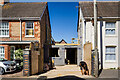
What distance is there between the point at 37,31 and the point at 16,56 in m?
3.48

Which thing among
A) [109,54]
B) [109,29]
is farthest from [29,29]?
[109,54]

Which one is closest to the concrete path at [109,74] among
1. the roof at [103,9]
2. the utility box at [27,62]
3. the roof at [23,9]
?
the utility box at [27,62]

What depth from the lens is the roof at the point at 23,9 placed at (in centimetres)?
1562

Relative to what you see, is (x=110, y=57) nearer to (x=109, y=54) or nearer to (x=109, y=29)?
(x=109, y=54)

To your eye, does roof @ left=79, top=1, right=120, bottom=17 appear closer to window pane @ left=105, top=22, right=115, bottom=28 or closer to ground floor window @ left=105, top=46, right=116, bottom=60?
window pane @ left=105, top=22, right=115, bottom=28

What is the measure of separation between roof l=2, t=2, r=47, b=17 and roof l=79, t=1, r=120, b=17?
5.20 m

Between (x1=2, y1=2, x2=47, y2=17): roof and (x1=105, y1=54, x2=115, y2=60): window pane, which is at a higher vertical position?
(x1=2, y1=2, x2=47, y2=17): roof

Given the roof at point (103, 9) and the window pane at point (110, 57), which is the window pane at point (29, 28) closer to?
the roof at point (103, 9)

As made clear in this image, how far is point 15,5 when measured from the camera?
18609 mm

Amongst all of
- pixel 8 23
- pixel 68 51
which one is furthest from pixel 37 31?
pixel 68 51

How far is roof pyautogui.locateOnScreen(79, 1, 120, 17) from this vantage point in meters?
15.1

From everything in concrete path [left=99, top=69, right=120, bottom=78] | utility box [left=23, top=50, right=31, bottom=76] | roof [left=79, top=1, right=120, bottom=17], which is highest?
roof [left=79, top=1, right=120, bottom=17]

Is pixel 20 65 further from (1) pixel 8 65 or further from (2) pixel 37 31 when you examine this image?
(2) pixel 37 31

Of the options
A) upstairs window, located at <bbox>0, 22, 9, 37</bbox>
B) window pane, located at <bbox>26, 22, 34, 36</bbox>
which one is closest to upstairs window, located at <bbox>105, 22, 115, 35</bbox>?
window pane, located at <bbox>26, 22, 34, 36</bbox>
